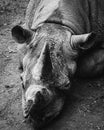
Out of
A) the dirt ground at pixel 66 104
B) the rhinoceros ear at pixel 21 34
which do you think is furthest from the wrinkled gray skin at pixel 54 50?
the dirt ground at pixel 66 104

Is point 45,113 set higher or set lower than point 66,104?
higher

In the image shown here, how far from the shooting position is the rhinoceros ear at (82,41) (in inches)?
188

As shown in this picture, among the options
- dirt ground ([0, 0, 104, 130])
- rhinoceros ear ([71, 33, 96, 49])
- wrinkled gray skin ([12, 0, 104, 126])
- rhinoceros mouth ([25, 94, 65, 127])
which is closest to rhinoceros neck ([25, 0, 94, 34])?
wrinkled gray skin ([12, 0, 104, 126])

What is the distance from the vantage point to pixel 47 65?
170 inches

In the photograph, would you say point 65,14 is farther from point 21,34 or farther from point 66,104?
point 66,104

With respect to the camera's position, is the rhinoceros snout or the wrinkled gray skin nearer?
the rhinoceros snout

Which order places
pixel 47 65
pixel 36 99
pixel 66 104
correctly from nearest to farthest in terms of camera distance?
pixel 36 99
pixel 47 65
pixel 66 104

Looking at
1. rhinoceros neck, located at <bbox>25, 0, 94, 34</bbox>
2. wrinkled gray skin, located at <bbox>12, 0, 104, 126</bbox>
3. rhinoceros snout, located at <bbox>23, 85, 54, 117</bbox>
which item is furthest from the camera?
rhinoceros neck, located at <bbox>25, 0, 94, 34</bbox>

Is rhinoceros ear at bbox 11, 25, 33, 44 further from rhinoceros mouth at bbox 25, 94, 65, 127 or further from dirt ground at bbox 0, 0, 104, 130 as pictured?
rhinoceros mouth at bbox 25, 94, 65, 127

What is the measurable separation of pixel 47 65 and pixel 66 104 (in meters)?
0.89

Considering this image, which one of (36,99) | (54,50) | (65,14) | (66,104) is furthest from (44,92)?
(65,14)

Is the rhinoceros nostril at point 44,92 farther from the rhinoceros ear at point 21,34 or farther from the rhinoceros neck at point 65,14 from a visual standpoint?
the rhinoceros neck at point 65,14

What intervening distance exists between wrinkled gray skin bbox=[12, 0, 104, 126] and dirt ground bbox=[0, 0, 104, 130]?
0.19 metres

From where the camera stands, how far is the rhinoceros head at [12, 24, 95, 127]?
166 inches
